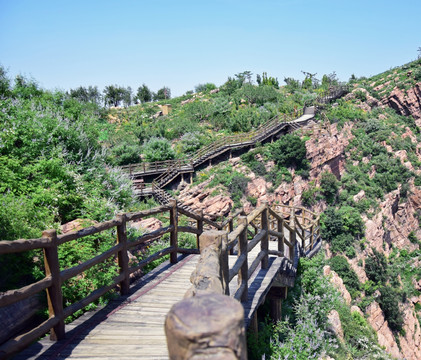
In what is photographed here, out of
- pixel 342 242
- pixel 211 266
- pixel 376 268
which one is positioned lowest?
pixel 376 268

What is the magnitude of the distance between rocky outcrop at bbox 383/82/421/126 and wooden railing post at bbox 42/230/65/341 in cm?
5251

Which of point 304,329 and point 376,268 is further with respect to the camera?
point 376,268

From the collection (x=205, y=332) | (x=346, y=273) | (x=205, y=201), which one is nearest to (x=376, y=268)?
(x=346, y=273)

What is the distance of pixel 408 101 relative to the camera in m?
46.6

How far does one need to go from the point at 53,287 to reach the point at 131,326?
1.05 metres

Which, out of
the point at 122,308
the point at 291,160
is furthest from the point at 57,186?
the point at 291,160

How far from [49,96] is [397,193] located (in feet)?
104

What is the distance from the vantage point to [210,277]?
102 inches

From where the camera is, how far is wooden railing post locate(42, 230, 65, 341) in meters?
3.79

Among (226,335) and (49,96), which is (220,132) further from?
(226,335)

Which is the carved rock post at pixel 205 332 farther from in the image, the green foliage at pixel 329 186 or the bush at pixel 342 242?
the green foliage at pixel 329 186

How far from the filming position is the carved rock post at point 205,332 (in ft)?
4.40

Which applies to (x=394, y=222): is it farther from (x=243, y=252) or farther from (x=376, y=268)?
(x=243, y=252)

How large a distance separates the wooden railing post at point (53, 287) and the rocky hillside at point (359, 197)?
1634cm
